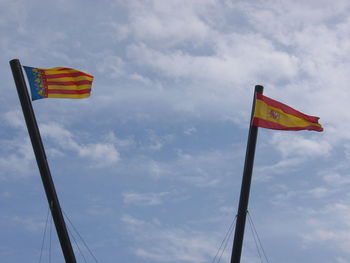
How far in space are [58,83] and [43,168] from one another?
13.4 ft

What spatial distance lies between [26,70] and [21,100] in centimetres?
147

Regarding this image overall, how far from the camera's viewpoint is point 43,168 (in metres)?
21.0

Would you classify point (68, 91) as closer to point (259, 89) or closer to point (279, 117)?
point (259, 89)

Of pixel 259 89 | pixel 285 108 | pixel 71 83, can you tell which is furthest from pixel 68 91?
pixel 285 108

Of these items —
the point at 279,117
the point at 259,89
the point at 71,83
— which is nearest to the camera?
the point at 259,89

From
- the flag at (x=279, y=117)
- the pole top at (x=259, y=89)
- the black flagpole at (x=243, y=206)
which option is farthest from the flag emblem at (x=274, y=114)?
the black flagpole at (x=243, y=206)

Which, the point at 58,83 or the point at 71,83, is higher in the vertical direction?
the point at 71,83

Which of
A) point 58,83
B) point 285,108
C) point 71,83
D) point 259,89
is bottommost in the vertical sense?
point 58,83

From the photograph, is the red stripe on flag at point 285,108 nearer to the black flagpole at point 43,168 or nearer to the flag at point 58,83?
the flag at point 58,83

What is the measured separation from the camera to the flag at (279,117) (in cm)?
2225

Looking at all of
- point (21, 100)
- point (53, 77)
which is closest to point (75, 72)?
point (53, 77)

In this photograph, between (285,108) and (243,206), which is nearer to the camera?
(243,206)

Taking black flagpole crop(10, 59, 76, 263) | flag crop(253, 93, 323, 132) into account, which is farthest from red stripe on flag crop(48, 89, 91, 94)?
flag crop(253, 93, 323, 132)

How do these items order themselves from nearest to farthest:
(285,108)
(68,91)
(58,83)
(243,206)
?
(243,206) < (285,108) < (58,83) < (68,91)
